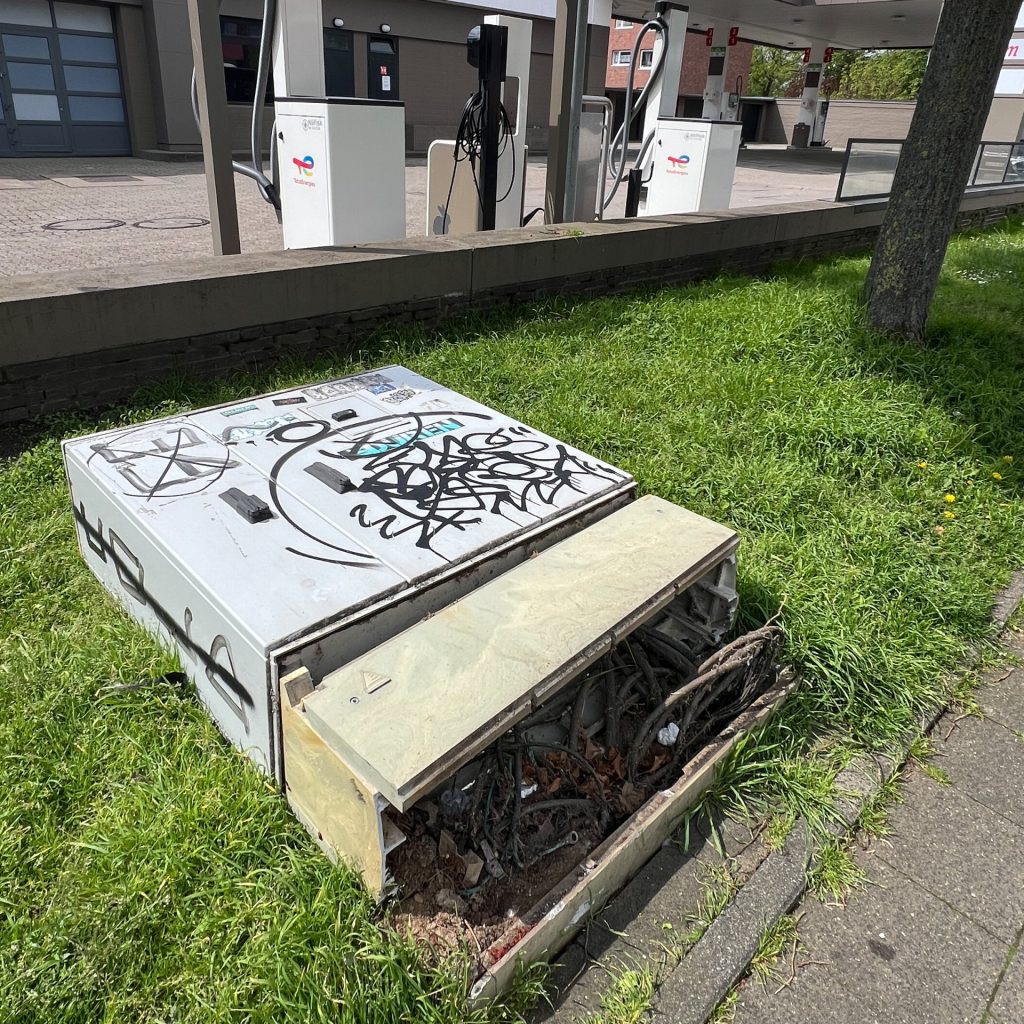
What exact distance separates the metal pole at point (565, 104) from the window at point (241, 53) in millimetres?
12370

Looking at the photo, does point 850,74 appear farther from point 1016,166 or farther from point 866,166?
point 866,166

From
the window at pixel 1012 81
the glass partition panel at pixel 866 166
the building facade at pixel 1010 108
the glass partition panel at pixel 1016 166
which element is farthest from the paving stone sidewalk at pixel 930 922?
the window at pixel 1012 81

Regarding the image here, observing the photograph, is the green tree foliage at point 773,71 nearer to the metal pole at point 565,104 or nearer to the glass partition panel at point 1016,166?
the glass partition panel at point 1016,166

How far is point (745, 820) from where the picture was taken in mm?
2455

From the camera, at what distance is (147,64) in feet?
55.0

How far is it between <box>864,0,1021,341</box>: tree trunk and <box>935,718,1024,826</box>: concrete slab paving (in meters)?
3.66

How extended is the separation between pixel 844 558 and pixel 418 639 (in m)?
2.25

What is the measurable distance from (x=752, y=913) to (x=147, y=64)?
19671 millimetres

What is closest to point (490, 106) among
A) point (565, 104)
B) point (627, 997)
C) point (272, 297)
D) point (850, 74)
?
point (565, 104)

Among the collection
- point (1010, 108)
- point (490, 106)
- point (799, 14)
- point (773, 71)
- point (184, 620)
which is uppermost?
point (773, 71)

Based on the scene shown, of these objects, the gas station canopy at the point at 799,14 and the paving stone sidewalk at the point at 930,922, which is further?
the gas station canopy at the point at 799,14

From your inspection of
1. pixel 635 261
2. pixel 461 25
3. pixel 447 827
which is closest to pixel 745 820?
pixel 447 827

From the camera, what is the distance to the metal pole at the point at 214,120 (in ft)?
15.7

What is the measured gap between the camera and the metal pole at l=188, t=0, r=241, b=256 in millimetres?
4797
